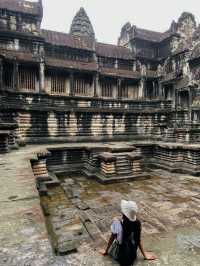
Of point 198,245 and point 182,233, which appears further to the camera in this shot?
point 182,233

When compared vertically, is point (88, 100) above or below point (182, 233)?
above

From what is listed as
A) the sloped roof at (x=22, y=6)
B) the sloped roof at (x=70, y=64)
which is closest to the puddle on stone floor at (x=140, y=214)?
the sloped roof at (x=70, y=64)

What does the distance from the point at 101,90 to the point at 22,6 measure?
430 inches

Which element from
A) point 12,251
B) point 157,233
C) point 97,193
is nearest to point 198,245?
point 157,233

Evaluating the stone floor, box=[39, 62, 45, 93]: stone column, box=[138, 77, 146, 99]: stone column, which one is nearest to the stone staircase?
the stone floor

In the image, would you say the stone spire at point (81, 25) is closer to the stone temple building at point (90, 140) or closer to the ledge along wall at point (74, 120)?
the stone temple building at point (90, 140)

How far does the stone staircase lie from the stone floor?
0.66 meters

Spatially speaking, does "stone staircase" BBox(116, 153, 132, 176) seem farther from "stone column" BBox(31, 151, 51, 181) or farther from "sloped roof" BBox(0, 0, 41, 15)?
"sloped roof" BBox(0, 0, 41, 15)

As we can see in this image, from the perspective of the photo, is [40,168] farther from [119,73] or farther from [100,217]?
[119,73]

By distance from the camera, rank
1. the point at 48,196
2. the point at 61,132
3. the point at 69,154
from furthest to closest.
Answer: the point at 61,132, the point at 69,154, the point at 48,196

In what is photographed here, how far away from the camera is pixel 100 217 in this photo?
17.3 ft

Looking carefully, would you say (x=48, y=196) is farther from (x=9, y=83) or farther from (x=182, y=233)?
(x=9, y=83)

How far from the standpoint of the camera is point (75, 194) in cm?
708

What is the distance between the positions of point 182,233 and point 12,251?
3.47 m
